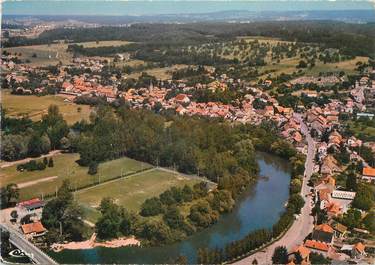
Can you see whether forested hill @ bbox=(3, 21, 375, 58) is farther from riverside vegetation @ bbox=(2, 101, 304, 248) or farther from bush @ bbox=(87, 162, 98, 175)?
bush @ bbox=(87, 162, 98, 175)

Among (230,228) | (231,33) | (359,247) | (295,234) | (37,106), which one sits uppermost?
(231,33)

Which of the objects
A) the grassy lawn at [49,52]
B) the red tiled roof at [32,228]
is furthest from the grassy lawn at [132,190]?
the grassy lawn at [49,52]

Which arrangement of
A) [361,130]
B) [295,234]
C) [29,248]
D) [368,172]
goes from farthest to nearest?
[361,130] < [368,172] < [295,234] < [29,248]

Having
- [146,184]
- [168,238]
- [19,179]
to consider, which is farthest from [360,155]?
[19,179]

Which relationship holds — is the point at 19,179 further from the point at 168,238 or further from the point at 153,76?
the point at 153,76

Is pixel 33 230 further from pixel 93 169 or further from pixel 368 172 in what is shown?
pixel 368 172

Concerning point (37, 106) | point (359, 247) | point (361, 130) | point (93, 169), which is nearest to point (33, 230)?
point (93, 169)

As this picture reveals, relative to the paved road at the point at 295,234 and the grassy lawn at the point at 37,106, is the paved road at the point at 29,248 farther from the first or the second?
the grassy lawn at the point at 37,106
